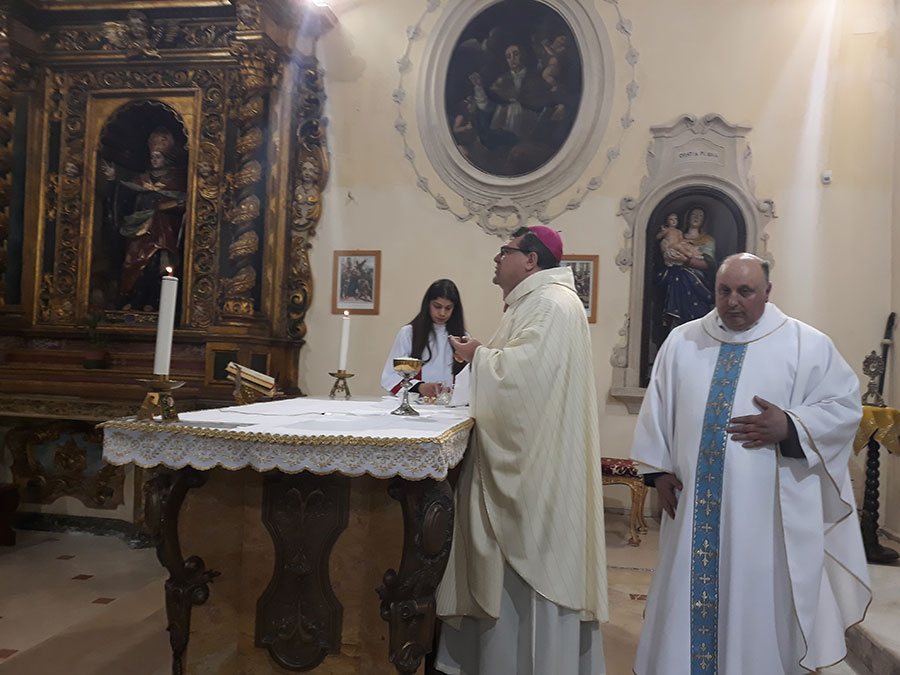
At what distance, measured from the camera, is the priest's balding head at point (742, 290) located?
2.73m

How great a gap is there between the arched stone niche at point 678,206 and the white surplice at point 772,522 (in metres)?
3.30

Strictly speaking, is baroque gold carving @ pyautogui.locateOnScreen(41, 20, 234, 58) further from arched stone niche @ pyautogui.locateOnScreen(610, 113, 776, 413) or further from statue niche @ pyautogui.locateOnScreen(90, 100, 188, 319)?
arched stone niche @ pyautogui.locateOnScreen(610, 113, 776, 413)

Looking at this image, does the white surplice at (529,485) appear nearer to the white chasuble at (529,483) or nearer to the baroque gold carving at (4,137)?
the white chasuble at (529,483)

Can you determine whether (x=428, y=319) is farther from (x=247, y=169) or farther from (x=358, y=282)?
(x=247, y=169)

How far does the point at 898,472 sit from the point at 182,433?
220 inches

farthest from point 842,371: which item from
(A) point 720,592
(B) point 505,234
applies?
(B) point 505,234

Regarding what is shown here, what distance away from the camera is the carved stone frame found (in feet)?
20.8

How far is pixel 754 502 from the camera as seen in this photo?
2660mm

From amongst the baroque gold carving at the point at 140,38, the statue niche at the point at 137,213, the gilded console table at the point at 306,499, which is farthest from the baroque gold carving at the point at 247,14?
the gilded console table at the point at 306,499

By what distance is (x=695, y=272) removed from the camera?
240 inches

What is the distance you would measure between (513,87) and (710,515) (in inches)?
195

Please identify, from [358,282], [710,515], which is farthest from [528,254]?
[358,282]

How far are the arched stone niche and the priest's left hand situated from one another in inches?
136

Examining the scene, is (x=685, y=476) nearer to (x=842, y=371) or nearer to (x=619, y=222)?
(x=842, y=371)
